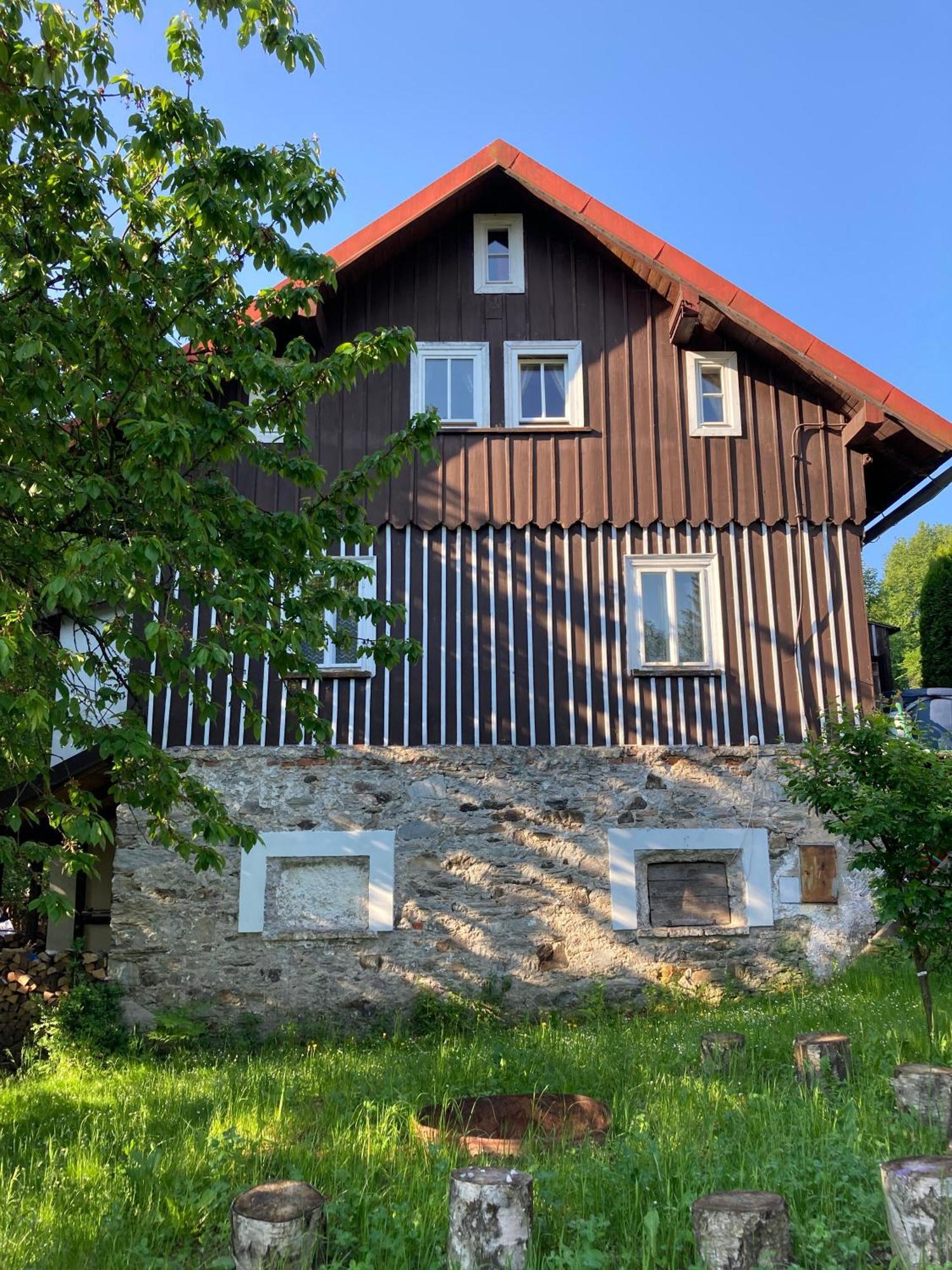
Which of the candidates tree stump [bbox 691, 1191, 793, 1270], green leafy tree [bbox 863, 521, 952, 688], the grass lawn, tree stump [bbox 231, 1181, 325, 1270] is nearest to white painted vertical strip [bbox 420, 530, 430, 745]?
the grass lawn

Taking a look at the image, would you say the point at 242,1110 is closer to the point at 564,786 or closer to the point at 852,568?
the point at 564,786

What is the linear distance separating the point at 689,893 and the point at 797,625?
2882mm

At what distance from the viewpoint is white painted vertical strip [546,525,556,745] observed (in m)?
9.89

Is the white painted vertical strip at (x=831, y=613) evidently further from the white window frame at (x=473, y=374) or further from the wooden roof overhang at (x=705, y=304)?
the white window frame at (x=473, y=374)

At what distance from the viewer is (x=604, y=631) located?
10.1 m

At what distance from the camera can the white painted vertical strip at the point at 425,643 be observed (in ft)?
32.5

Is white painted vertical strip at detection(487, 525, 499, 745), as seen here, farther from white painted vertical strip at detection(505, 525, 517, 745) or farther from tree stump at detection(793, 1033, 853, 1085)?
tree stump at detection(793, 1033, 853, 1085)

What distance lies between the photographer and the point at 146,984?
372 inches

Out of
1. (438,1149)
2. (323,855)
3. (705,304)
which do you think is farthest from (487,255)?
(438,1149)

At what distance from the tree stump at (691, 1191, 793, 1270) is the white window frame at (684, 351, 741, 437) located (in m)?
8.32

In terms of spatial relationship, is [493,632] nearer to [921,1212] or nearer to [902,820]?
[902,820]

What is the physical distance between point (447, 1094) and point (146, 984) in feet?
14.8

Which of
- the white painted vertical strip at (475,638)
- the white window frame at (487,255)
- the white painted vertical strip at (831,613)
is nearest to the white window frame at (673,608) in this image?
the white painted vertical strip at (831,613)

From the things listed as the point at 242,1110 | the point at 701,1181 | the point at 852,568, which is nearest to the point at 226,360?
the point at 242,1110
